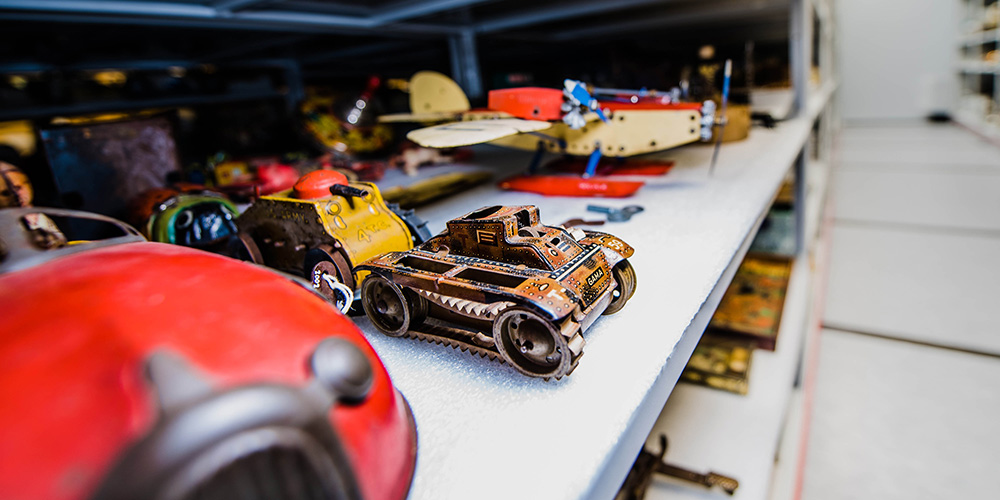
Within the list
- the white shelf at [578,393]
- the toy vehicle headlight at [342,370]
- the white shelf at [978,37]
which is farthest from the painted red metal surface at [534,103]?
the white shelf at [978,37]

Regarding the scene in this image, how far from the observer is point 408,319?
0.54 metres

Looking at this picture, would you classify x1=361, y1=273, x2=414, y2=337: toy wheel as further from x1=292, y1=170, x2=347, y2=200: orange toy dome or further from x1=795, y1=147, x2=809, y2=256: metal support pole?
x1=795, y1=147, x2=809, y2=256: metal support pole

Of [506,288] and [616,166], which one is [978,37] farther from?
[506,288]

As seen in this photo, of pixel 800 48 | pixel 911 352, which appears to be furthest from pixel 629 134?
pixel 911 352

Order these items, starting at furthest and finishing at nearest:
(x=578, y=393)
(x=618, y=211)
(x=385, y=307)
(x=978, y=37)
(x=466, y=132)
→ (x=978, y=37)
(x=618, y=211)
(x=466, y=132)
(x=385, y=307)
(x=578, y=393)

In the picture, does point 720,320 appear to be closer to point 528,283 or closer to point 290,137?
point 528,283

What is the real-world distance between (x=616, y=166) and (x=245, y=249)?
95 centimetres

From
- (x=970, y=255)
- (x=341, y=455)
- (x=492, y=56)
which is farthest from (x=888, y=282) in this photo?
(x=341, y=455)

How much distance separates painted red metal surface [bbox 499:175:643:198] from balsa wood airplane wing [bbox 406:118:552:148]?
20 centimetres

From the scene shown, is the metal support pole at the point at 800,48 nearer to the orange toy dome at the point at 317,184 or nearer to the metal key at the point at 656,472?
the metal key at the point at 656,472

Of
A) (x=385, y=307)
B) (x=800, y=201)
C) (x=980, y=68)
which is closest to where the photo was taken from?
(x=385, y=307)

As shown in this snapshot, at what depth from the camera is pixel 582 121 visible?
109cm

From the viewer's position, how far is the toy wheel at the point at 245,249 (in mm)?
653

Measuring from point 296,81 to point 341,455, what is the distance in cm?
241
